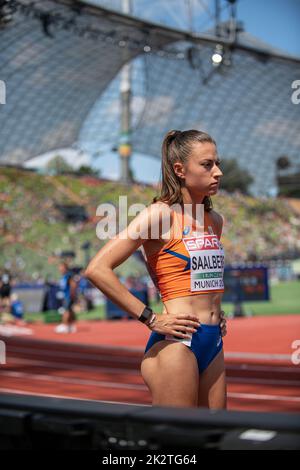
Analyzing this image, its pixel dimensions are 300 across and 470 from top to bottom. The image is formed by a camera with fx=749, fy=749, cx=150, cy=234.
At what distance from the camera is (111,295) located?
9.61ft

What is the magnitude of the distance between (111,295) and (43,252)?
3537 cm

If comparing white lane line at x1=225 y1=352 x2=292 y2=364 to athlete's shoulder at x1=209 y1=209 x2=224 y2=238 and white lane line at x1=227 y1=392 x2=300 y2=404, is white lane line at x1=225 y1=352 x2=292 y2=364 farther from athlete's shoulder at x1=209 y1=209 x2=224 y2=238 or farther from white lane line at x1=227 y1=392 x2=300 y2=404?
athlete's shoulder at x1=209 y1=209 x2=224 y2=238

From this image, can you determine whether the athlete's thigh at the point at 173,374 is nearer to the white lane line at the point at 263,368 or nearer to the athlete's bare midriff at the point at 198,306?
the athlete's bare midriff at the point at 198,306

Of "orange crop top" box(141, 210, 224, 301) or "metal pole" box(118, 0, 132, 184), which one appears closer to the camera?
"orange crop top" box(141, 210, 224, 301)

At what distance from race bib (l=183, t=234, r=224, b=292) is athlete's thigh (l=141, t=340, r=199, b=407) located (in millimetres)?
264

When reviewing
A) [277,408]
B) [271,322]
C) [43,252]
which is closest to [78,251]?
[43,252]

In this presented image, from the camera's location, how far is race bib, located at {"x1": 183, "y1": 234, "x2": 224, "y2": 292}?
3029 millimetres

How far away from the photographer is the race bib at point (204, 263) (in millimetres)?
3029

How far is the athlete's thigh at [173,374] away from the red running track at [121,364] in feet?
16.2

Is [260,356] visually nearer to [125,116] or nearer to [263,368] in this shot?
[263,368]

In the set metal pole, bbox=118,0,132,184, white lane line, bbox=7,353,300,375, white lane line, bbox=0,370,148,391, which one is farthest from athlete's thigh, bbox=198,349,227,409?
metal pole, bbox=118,0,132,184

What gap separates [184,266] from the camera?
3033 mm

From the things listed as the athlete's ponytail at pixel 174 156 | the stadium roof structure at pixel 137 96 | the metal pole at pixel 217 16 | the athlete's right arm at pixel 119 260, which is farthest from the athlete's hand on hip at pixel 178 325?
the stadium roof structure at pixel 137 96
